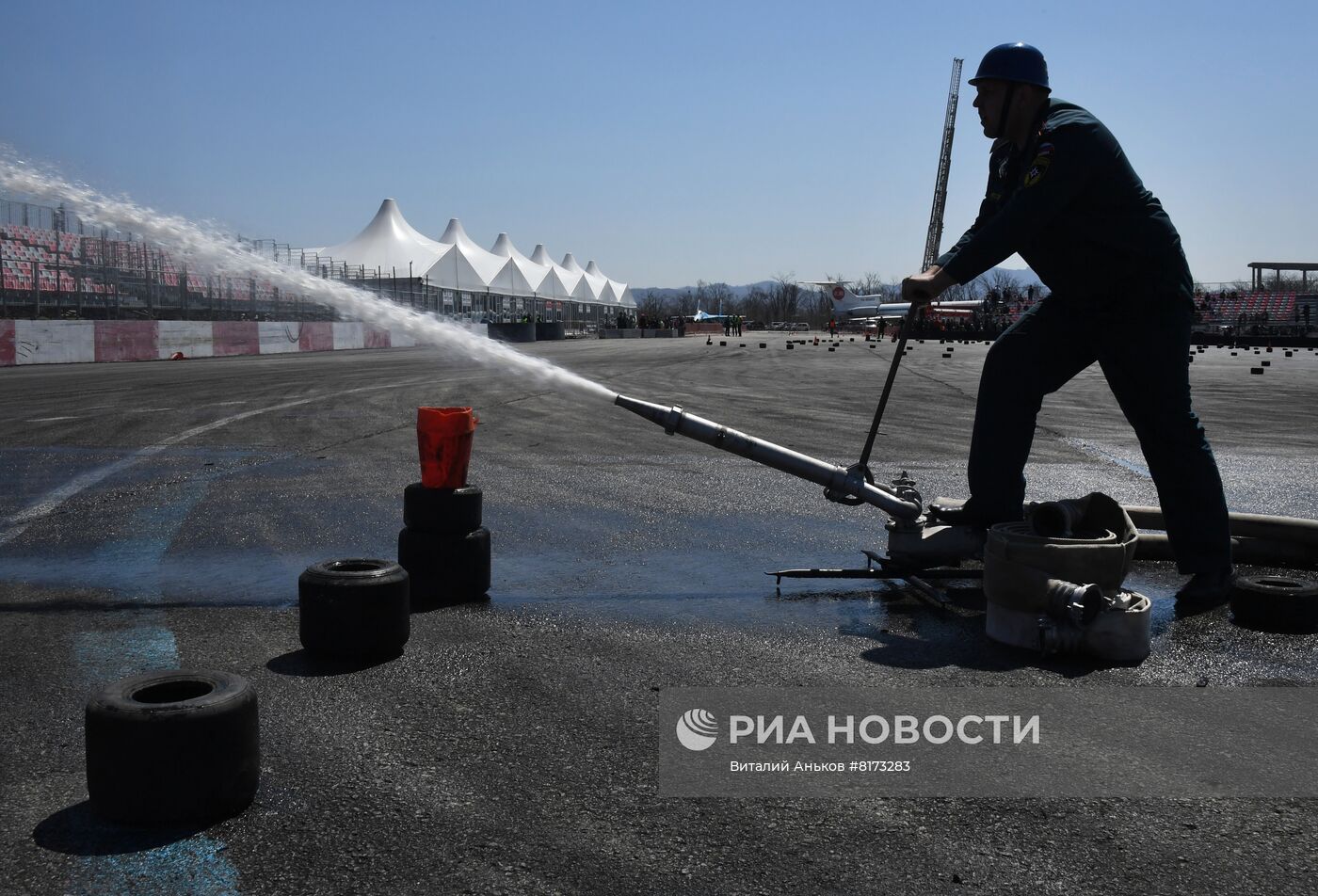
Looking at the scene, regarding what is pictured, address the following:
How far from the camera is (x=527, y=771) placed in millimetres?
3031

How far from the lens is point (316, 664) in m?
4.04

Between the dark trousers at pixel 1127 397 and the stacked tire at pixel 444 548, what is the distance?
217cm

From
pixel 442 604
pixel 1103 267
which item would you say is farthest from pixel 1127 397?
pixel 442 604

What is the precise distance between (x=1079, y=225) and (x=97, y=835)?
3.95 metres

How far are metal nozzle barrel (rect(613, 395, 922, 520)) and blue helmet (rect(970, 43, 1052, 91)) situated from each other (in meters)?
1.73

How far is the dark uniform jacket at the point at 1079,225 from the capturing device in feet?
15.2

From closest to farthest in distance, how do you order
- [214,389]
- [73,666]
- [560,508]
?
[73,666] → [560,508] → [214,389]

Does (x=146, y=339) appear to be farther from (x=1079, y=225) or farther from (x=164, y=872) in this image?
(x=164, y=872)

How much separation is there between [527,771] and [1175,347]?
10.4ft

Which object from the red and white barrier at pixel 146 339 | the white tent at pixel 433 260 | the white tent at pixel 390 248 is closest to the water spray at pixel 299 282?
the red and white barrier at pixel 146 339

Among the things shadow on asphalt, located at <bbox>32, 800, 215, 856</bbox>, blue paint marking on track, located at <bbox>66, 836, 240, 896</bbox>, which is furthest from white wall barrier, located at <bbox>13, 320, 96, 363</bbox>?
blue paint marking on track, located at <bbox>66, 836, 240, 896</bbox>

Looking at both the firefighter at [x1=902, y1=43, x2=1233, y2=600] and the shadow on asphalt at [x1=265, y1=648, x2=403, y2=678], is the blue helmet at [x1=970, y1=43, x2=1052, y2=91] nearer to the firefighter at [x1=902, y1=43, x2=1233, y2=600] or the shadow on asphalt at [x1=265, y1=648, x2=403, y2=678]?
the firefighter at [x1=902, y1=43, x2=1233, y2=600]

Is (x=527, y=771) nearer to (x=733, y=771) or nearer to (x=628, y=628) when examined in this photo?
(x=733, y=771)

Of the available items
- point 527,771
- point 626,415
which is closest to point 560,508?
point 527,771
